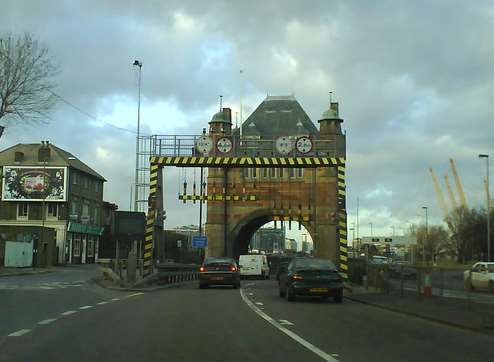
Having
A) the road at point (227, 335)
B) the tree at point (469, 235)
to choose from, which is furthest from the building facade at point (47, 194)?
the road at point (227, 335)

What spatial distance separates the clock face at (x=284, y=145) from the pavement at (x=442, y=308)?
450 inches

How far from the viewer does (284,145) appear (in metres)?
34.7

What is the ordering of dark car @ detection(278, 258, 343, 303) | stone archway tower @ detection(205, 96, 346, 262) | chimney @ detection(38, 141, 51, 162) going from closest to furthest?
dark car @ detection(278, 258, 343, 303) < stone archway tower @ detection(205, 96, 346, 262) < chimney @ detection(38, 141, 51, 162)

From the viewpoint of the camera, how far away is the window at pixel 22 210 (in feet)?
243

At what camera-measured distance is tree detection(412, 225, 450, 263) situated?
109m

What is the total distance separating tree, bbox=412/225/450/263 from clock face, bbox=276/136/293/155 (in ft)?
252

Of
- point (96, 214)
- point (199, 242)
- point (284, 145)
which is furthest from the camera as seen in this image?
point (96, 214)

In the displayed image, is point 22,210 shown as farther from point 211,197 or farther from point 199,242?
point 211,197

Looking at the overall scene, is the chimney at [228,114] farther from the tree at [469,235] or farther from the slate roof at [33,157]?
the tree at [469,235]

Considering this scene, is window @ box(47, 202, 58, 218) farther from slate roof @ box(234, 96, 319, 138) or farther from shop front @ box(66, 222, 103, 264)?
slate roof @ box(234, 96, 319, 138)

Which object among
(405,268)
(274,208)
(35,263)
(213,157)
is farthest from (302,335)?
(274,208)

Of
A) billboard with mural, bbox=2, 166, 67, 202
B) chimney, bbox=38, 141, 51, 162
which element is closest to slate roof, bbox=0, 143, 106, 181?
chimney, bbox=38, 141, 51, 162

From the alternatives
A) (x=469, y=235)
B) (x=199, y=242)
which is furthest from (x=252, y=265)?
(x=469, y=235)

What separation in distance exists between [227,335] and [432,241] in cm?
10924
